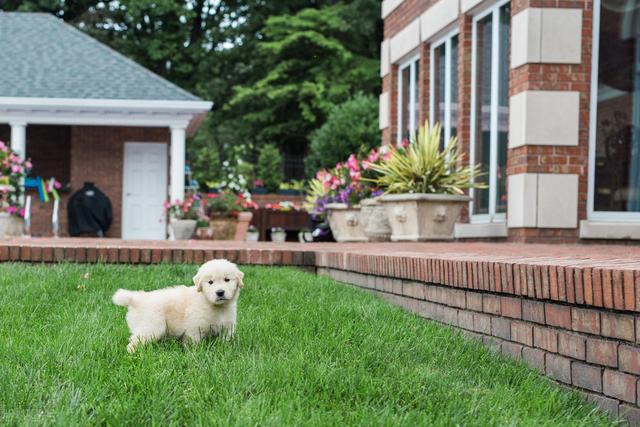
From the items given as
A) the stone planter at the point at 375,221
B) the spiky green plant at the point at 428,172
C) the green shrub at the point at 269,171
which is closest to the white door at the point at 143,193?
the green shrub at the point at 269,171

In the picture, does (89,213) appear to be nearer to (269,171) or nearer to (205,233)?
(205,233)

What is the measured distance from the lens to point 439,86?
40.2ft

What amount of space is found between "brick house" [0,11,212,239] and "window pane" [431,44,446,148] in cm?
658

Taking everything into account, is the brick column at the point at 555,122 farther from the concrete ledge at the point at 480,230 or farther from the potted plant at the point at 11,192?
the potted plant at the point at 11,192

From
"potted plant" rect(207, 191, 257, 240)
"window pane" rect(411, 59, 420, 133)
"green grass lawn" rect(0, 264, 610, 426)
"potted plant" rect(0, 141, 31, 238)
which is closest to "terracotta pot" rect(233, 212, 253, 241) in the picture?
"potted plant" rect(207, 191, 257, 240)

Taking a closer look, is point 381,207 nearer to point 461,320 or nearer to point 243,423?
point 461,320

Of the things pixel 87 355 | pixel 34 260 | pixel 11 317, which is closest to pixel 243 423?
pixel 87 355

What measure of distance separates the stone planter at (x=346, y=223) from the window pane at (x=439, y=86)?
152 cm

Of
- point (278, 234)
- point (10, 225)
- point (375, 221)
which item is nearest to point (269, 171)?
point (278, 234)

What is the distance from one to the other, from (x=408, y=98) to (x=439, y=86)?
1752mm

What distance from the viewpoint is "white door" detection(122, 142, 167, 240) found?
19.4 metres

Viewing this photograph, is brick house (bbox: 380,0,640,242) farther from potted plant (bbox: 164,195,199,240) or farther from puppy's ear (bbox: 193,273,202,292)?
potted plant (bbox: 164,195,199,240)

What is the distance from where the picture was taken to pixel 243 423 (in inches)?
112

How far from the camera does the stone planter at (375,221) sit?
11273mm
